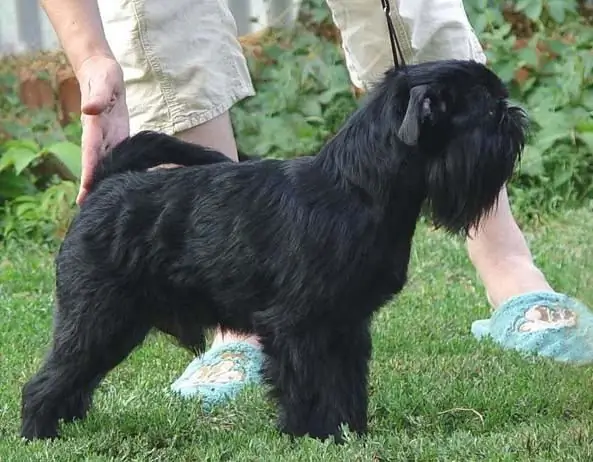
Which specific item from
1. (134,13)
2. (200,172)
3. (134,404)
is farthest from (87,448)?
(134,13)

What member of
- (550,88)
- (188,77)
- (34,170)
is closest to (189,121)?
(188,77)

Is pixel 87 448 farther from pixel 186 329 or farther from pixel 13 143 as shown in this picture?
pixel 13 143

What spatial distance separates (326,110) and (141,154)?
385 cm

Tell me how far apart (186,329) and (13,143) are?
3691mm

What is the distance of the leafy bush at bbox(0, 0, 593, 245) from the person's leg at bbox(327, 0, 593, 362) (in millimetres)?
2097

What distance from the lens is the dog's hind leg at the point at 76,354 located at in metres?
2.97

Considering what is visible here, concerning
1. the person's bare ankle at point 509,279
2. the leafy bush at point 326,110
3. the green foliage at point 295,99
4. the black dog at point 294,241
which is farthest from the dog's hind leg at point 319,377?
the green foliage at point 295,99

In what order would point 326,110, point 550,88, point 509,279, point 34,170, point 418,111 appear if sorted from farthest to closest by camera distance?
point 326,110, point 550,88, point 34,170, point 509,279, point 418,111

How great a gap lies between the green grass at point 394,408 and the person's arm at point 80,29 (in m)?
0.97

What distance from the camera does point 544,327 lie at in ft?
12.2

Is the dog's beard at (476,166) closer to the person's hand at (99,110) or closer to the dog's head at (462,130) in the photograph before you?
the dog's head at (462,130)

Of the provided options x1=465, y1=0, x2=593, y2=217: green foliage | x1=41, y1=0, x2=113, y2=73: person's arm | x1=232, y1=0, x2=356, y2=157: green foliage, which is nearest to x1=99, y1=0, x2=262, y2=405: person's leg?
x1=41, y1=0, x2=113, y2=73: person's arm

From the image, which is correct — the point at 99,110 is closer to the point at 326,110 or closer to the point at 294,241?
the point at 294,241

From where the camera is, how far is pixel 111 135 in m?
3.18
